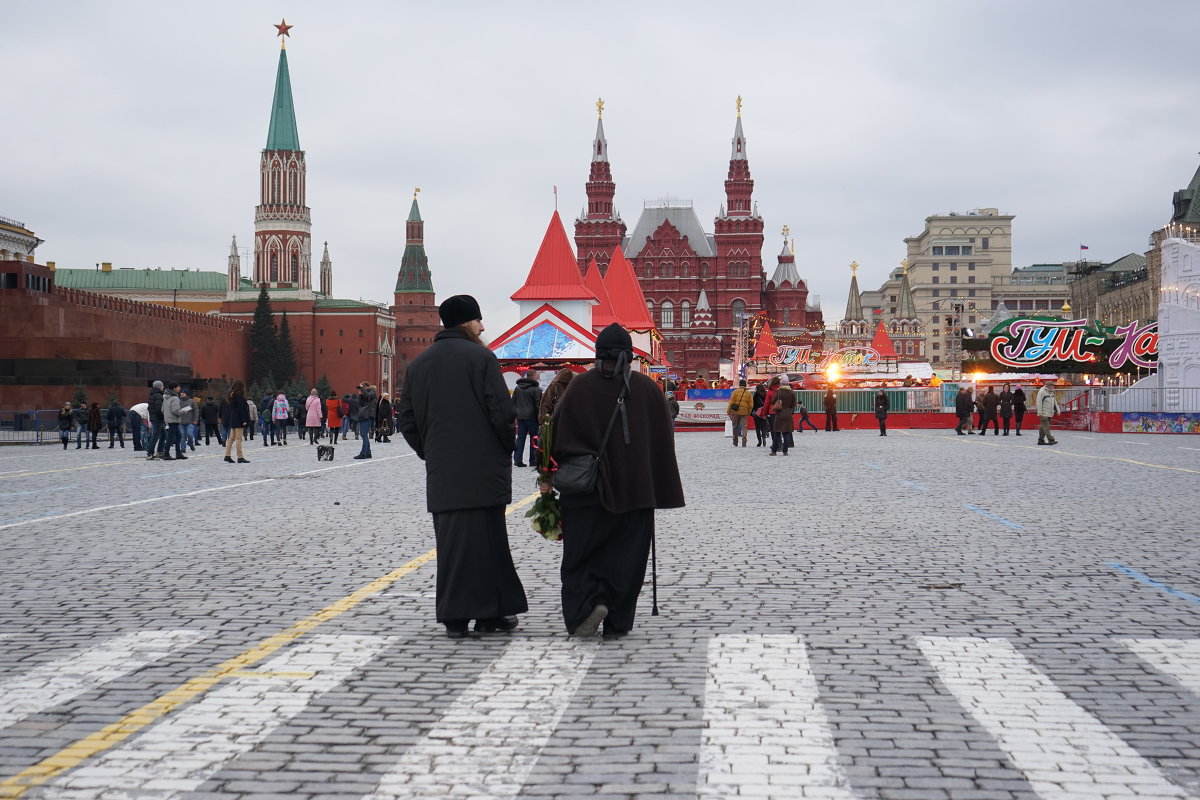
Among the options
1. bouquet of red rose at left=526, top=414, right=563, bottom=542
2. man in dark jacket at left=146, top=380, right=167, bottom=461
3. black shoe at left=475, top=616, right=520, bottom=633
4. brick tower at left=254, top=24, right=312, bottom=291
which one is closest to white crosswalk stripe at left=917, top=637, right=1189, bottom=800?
bouquet of red rose at left=526, top=414, right=563, bottom=542

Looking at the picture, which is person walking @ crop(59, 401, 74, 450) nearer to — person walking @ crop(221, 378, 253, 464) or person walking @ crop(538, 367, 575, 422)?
person walking @ crop(221, 378, 253, 464)

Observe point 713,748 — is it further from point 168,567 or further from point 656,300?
point 656,300

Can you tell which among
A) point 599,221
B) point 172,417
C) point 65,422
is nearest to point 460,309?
point 172,417

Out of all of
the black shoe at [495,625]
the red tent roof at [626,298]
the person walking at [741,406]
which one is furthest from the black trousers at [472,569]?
the red tent roof at [626,298]

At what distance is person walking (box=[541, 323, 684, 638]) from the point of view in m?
6.20

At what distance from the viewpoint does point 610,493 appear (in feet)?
20.3

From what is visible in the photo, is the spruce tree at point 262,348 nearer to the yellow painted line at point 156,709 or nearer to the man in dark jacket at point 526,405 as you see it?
the man in dark jacket at point 526,405

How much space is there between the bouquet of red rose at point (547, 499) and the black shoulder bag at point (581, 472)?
0.55 ft

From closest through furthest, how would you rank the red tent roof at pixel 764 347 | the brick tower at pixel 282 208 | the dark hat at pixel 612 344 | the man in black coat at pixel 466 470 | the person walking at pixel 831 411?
the man in black coat at pixel 466 470, the dark hat at pixel 612 344, the person walking at pixel 831 411, the red tent roof at pixel 764 347, the brick tower at pixel 282 208

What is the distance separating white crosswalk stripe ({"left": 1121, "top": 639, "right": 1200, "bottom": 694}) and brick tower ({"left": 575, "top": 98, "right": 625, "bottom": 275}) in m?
107

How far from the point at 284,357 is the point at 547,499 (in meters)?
112

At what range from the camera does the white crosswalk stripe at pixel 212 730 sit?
12.6 feet

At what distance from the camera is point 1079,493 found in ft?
49.1

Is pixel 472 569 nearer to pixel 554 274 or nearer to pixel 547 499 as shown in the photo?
pixel 547 499
